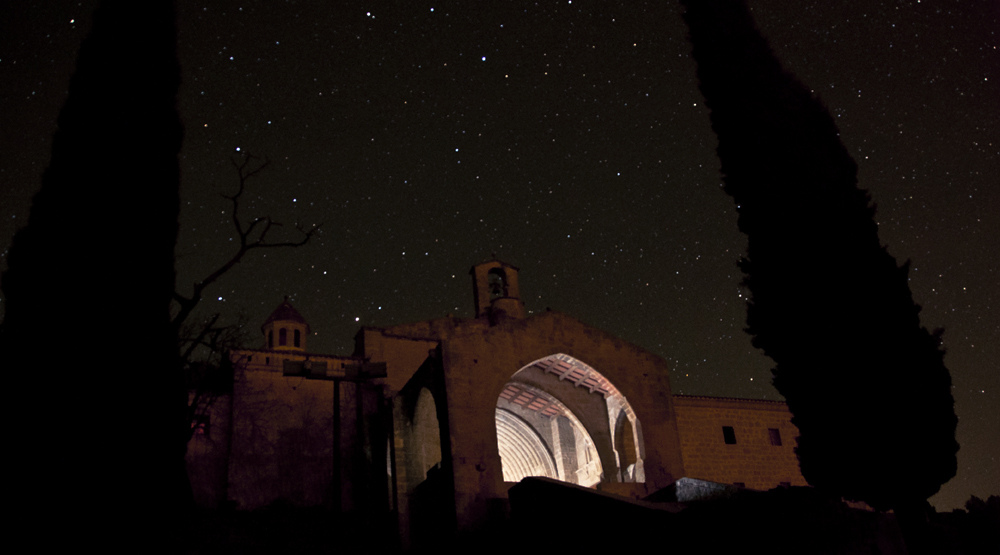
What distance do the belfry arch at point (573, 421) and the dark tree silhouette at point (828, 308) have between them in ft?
25.6

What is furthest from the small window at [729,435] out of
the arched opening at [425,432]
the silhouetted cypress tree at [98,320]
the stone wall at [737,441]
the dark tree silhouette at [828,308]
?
the silhouetted cypress tree at [98,320]

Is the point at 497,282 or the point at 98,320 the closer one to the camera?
the point at 98,320

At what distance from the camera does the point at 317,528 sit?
49.1 ft

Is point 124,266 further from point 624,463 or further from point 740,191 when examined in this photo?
point 624,463

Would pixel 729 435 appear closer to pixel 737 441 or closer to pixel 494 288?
pixel 737 441

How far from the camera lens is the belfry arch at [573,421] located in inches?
734

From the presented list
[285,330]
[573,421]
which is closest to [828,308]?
[573,421]

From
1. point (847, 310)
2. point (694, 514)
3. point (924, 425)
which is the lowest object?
point (694, 514)

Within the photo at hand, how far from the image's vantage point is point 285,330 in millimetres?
24281

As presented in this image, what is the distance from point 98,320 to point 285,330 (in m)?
18.2

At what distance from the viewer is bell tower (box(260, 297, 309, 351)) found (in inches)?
949

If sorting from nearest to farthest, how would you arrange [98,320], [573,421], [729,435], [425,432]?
[98,320], [425,432], [573,421], [729,435]

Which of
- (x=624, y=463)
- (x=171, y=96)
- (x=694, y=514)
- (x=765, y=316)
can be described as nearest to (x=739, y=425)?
(x=624, y=463)

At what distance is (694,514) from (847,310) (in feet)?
14.0
